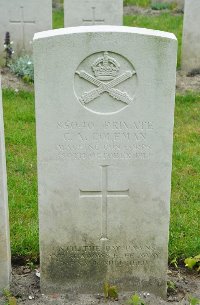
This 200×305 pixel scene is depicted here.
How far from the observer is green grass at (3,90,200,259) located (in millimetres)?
4707

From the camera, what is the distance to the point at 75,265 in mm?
4070

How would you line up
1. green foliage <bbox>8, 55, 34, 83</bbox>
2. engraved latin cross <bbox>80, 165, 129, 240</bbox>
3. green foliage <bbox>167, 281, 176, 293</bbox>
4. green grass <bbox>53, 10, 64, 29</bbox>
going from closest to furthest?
1. engraved latin cross <bbox>80, 165, 129, 240</bbox>
2. green foliage <bbox>167, 281, 176, 293</bbox>
3. green foliage <bbox>8, 55, 34, 83</bbox>
4. green grass <bbox>53, 10, 64, 29</bbox>

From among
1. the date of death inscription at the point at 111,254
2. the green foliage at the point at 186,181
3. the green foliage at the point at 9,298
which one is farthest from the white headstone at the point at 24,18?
the green foliage at the point at 9,298

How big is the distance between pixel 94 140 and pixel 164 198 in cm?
64

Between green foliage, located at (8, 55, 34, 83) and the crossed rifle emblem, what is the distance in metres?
5.27

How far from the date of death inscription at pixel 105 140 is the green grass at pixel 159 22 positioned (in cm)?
869

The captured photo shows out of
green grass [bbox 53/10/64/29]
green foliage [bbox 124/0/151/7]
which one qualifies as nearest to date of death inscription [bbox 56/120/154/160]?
green grass [bbox 53/10/64/29]

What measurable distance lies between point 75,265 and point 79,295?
229 millimetres

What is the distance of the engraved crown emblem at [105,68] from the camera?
11.9ft

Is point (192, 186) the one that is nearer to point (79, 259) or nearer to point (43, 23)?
point (79, 259)

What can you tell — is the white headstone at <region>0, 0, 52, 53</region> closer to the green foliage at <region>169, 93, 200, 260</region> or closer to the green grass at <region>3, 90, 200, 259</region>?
the green grass at <region>3, 90, 200, 259</region>

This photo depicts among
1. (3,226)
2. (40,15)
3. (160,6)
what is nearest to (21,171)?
(3,226)

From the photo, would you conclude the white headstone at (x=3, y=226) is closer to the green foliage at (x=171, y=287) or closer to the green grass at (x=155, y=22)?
the green foliage at (x=171, y=287)

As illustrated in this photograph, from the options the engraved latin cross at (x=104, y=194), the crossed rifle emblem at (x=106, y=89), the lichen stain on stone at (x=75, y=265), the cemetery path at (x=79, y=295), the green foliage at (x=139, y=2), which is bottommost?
the cemetery path at (x=79, y=295)
